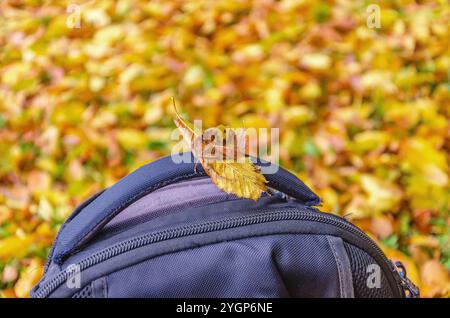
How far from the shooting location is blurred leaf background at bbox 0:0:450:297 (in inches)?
67.3

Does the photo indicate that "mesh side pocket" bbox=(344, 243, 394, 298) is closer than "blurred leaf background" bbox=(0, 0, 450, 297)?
Yes

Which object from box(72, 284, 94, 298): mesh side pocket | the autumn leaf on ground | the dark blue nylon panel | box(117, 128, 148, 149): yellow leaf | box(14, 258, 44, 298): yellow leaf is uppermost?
the autumn leaf on ground

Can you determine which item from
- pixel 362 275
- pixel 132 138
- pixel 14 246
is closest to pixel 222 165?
pixel 362 275

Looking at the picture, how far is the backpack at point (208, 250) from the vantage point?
0.85 m

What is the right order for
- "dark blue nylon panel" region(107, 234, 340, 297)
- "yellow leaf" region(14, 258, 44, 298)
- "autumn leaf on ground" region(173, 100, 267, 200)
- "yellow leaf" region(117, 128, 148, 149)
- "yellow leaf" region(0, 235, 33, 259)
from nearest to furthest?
1. "dark blue nylon panel" region(107, 234, 340, 297)
2. "autumn leaf on ground" region(173, 100, 267, 200)
3. "yellow leaf" region(14, 258, 44, 298)
4. "yellow leaf" region(0, 235, 33, 259)
5. "yellow leaf" region(117, 128, 148, 149)

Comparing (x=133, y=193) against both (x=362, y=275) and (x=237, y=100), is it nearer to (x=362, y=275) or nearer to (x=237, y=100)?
(x=362, y=275)

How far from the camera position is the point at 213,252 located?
87 cm

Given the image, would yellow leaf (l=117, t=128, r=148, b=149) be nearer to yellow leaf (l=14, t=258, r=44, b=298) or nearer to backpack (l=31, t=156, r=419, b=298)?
yellow leaf (l=14, t=258, r=44, b=298)

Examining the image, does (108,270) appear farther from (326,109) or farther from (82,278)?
(326,109)

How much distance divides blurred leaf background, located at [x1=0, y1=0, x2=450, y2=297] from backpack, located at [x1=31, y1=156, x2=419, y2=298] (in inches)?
24.7

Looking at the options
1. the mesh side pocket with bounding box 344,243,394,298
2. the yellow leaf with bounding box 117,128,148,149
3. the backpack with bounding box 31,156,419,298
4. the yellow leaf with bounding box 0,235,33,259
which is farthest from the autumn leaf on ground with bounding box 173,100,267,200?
the yellow leaf with bounding box 117,128,148,149

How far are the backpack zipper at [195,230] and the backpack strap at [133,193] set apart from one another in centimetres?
6

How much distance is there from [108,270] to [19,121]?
1359 millimetres

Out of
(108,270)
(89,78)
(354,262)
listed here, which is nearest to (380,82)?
(89,78)
